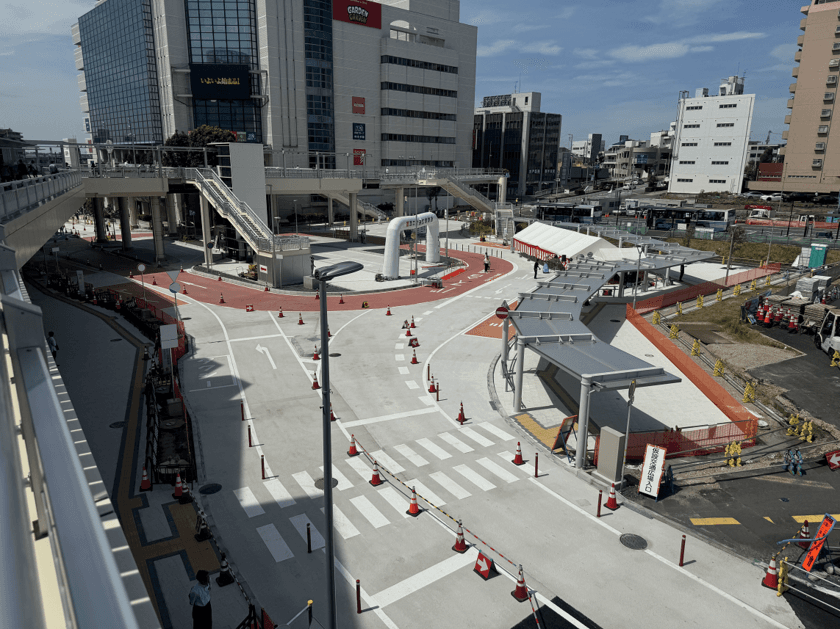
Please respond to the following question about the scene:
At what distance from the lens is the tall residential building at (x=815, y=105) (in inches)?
3816

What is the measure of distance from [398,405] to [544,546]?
379 inches

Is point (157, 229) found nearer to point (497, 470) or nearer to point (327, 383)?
point (497, 470)

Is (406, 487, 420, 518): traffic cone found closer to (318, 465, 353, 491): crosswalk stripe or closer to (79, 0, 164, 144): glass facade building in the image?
(318, 465, 353, 491): crosswalk stripe

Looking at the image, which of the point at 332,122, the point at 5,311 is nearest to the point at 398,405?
the point at 5,311

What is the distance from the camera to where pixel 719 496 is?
53.0 ft

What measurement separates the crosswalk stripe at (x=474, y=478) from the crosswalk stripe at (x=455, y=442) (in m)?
1.14

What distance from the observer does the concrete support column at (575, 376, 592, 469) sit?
16922mm

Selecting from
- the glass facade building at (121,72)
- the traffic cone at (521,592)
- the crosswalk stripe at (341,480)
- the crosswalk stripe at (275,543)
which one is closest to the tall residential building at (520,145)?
the glass facade building at (121,72)

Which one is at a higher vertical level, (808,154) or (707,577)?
(808,154)

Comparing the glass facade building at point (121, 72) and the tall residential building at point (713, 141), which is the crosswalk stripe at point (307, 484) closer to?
the glass facade building at point (121, 72)

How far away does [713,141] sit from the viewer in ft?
414

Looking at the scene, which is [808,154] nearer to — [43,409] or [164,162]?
[164,162]

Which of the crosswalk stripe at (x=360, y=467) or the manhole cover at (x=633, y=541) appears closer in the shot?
the manhole cover at (x=633, y=541)

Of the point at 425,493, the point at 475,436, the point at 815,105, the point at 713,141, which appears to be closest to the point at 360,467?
the point at 425,493
